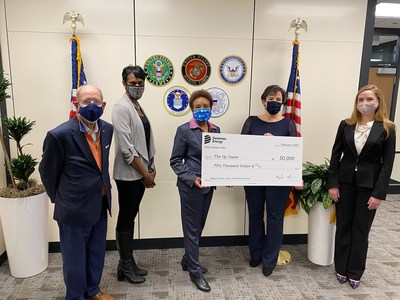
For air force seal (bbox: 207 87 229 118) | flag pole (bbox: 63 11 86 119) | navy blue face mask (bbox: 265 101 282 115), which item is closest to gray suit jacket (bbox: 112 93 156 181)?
flag pole (bbox: 63 11 86 119)

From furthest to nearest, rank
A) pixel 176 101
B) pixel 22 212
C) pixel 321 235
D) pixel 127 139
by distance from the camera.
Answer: pixel 176 101 < pixel 321 235 < pixel 22 212 < pixel 127 139

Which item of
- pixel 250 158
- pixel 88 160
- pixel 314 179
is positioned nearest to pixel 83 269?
pixel 88 160

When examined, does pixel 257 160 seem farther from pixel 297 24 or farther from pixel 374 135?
pixel 297 24

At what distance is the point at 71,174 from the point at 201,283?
4.40 feet

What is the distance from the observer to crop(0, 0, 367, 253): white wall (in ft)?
8.51

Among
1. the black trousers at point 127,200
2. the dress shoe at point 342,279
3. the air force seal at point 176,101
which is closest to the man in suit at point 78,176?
the black trousers at point 127,200

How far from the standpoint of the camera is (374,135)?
7.02 ft

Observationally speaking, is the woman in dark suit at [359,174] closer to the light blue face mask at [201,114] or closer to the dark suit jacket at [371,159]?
the dark suit jacket at [371,159]

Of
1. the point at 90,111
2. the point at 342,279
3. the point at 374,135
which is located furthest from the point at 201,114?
the point at 342,279

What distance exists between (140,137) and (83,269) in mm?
970

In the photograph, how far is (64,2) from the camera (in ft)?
8.38

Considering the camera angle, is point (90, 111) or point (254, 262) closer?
point (90, 111)

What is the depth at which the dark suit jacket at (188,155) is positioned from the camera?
85.0 inches

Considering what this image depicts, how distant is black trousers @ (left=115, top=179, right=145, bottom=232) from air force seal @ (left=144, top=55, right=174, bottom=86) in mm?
1032
